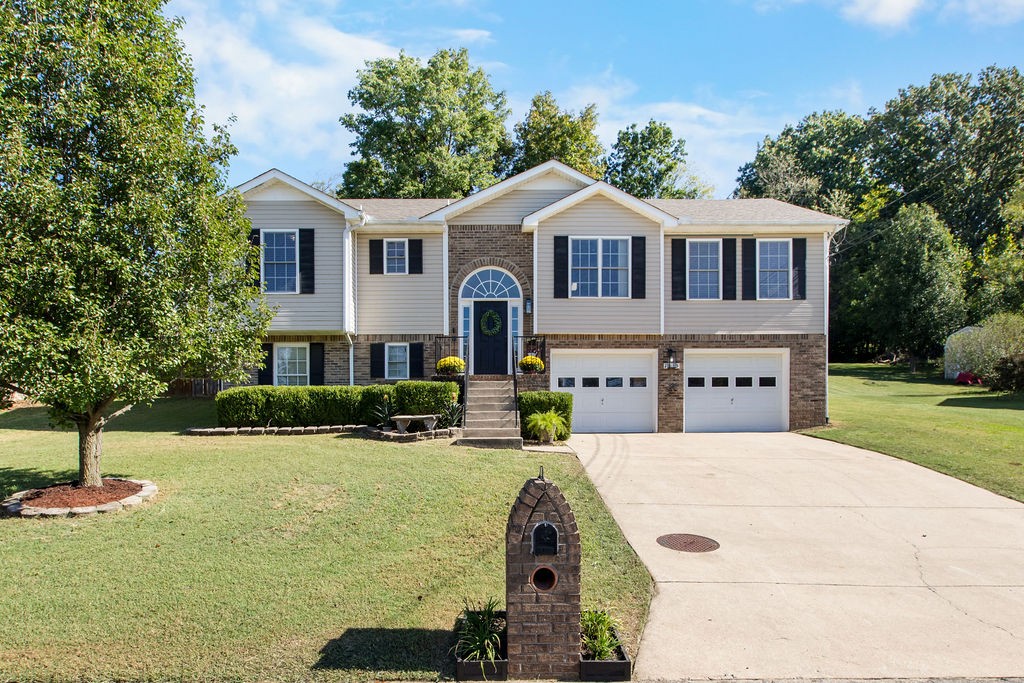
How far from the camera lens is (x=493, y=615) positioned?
211 inches

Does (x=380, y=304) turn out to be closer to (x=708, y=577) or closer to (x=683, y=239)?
(x=683, y=239)

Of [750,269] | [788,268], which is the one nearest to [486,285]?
[750,269]

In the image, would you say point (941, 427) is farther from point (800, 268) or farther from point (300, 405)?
point (300, 405)

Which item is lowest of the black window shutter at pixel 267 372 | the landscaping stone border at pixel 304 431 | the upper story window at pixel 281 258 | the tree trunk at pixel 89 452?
the landscaping stone border at pixel 304 431

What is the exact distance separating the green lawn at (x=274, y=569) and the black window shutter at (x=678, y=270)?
7.99 meters

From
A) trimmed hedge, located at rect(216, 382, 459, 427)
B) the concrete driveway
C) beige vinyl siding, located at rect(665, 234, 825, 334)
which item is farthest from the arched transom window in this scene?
the concrete driveway

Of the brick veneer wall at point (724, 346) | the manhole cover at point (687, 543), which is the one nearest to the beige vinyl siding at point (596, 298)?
the brick veneer wall at point (724, 346)

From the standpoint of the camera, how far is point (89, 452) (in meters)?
9.28

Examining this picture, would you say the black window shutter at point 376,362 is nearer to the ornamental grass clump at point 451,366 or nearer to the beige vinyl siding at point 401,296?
the beige vinyl siding at point 401,296

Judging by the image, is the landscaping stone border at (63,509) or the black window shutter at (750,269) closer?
the landscaping stone border at (63,509)

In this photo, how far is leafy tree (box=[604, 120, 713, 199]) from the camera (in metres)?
35.0

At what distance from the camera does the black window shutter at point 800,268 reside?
1764 cm

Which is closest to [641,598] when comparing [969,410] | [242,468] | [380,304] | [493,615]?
[493,615]

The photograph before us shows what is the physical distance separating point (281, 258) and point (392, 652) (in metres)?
13.8
